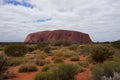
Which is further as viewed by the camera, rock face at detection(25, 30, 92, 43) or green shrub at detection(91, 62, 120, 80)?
rock face at detection(25, 30, 92, 43)

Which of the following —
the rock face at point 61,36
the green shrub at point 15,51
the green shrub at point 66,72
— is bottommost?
the green shrub at point 66,72

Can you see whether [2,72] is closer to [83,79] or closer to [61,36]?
[83,79]

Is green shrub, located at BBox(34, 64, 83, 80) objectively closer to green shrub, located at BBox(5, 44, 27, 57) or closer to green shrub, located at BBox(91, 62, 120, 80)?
green shrub, located at BBox(91, 62, 120, 80)

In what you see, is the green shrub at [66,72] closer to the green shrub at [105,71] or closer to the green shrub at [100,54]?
the green shrub at [105,71]

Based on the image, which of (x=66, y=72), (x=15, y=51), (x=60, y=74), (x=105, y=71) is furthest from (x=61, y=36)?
(x=105, y=71)

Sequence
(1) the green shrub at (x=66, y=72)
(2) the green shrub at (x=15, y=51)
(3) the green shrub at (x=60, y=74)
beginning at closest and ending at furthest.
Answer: (3) the green shrub at (x=60, y=74) → (1) the green shrub at (x=66, y=72) → (2) the green shrub at (x=15, y=51)

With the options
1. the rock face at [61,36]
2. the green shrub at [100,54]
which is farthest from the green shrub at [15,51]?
the rock face at [61,36]

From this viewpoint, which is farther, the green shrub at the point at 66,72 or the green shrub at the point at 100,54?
the green shrub at the point at 100,54

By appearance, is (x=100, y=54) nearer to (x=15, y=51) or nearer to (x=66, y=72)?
(x=66, y=72)

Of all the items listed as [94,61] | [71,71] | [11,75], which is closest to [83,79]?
[71,71]

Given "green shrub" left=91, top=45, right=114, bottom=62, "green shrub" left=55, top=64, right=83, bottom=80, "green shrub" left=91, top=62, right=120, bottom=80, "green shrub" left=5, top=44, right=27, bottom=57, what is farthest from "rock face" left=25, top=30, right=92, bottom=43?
"green shrub" left=91, top=62, right=120, bottom=80

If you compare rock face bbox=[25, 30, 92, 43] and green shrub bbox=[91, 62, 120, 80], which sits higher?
rock face bbox=[25, 30, 92, 43]

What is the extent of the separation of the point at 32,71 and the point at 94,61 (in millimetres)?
5181

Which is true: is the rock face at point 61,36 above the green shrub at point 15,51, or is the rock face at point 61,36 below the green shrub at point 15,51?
above
